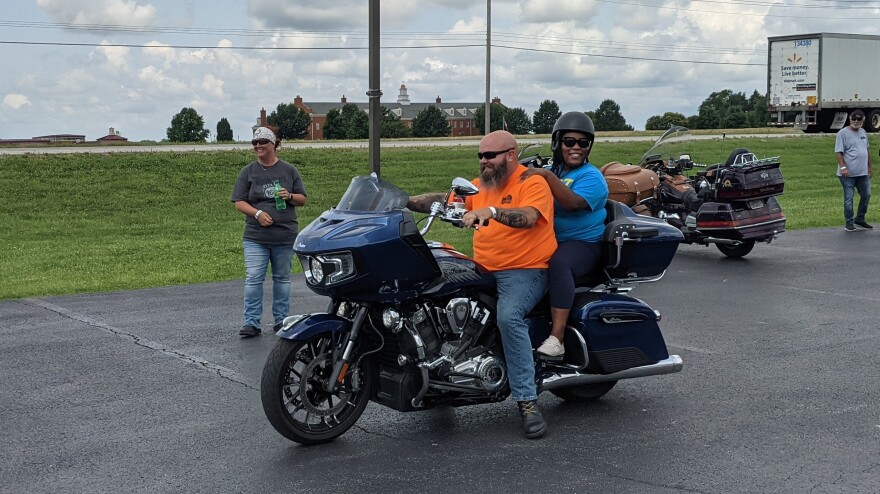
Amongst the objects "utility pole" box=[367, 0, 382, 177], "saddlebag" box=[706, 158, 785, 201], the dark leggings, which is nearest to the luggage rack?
"saddlebag" box=[706, 158, 785, 201]

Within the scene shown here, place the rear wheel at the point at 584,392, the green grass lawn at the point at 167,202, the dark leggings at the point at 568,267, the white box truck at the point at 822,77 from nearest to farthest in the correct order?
the dark leggings at the point at 568,267 → the rear wheel at the point at 584,392 → the green grass lawn at the point at 167,202 → the white box truck at the point at 822,77

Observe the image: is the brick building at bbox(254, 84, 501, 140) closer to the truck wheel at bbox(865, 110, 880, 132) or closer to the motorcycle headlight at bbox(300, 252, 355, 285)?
the truck wheel at bbox(865, 110, 880, 132)

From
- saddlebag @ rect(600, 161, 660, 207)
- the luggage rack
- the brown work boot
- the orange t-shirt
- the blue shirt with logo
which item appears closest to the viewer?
the orange t-shirt

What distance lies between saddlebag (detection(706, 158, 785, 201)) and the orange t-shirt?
26.3ft

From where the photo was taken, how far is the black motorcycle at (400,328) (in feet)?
17.4

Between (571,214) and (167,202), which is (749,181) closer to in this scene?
(571,214)

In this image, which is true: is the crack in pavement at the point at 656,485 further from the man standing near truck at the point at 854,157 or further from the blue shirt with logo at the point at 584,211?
the man standing near truck at the point at 854,157

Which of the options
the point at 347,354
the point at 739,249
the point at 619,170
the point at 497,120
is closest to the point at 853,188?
the point at 739,249

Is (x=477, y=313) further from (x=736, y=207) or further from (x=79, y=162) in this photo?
(x=79, y=162)

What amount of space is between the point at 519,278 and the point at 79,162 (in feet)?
83.2

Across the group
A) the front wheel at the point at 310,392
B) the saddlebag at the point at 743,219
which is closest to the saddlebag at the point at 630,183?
the saddlebag at the point at 743,219

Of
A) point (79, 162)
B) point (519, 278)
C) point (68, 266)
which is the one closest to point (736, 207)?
point (519, 278)

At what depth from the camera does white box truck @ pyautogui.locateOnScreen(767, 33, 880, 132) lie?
132ft

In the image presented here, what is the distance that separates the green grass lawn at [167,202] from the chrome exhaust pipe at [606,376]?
719 cm
